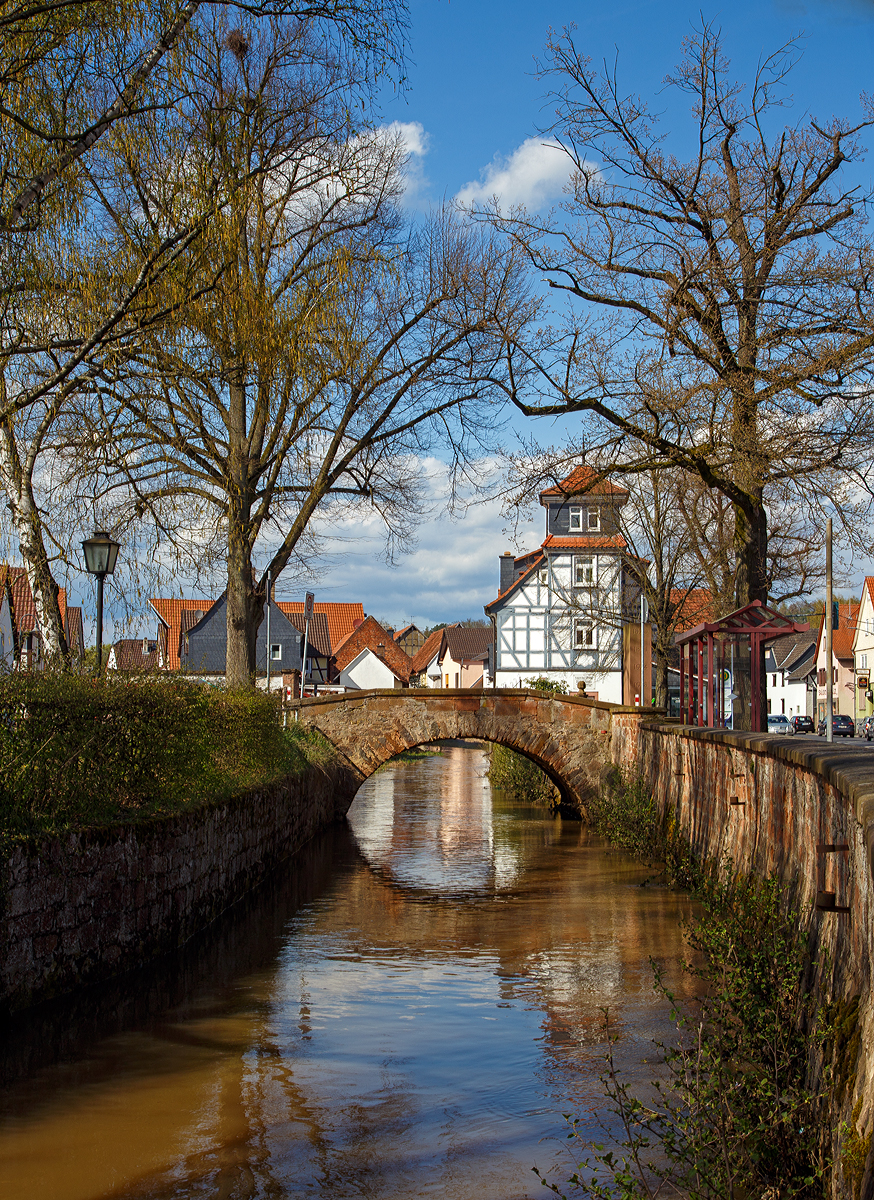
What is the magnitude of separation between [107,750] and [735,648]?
9.19 meters

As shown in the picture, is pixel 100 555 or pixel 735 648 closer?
pixel 100 555

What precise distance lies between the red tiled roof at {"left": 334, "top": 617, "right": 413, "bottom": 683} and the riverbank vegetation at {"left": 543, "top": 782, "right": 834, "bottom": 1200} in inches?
2306

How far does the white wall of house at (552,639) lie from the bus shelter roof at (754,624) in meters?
28.0

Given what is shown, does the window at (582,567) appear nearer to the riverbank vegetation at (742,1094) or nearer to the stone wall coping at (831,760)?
the stone wall coping at (831,760)

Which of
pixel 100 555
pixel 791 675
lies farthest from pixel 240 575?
pixel 791 675

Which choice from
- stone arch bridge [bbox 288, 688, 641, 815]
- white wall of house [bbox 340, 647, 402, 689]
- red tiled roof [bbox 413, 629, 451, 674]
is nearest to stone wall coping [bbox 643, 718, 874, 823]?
stone arch bridge [bbox 288, 688, 641, 815]

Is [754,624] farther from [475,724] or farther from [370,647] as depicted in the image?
[370,647]

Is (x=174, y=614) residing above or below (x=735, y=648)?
above

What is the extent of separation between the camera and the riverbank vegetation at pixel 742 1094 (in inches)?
171

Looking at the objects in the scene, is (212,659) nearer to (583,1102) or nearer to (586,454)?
(586,454)

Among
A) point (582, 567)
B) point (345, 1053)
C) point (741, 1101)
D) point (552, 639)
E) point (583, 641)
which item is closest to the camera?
point (741, 1101)

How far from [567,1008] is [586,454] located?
8.27m

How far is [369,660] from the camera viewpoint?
213 feet

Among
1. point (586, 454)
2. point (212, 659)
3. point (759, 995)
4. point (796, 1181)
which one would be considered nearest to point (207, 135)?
point (759, 995)
